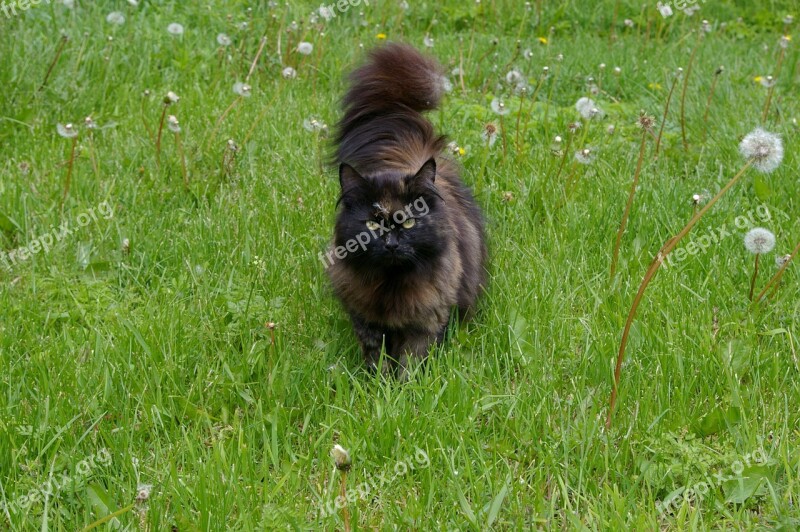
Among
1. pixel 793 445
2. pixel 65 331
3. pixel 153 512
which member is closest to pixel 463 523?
pixel 153 512

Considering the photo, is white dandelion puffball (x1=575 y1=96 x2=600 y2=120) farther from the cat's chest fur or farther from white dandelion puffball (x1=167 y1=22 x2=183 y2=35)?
white dandelion puffball (x1=167 y1=22 x2=183 y2=35)

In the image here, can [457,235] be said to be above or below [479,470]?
above

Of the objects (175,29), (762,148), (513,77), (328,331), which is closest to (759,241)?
(762,148)

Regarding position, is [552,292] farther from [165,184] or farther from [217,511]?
[165,184]

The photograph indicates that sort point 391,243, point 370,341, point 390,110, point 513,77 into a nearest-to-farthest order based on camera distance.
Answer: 1. point 391,243
2. point 370,341
3. point 390,110
4. point 513,77

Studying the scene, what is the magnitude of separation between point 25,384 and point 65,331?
16.7 inches

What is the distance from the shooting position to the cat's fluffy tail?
403 cm

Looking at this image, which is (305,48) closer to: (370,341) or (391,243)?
(370,341)

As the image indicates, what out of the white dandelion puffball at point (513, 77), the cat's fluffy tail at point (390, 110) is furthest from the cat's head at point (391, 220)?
the white dandelion puffball at point (513, 77)

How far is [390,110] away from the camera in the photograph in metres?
4.13

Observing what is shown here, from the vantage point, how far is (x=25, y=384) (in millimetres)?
3307

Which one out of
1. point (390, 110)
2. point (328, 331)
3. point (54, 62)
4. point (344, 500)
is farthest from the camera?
point (54, 62)

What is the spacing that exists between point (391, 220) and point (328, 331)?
744 millimetres

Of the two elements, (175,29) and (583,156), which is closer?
(583,156)
